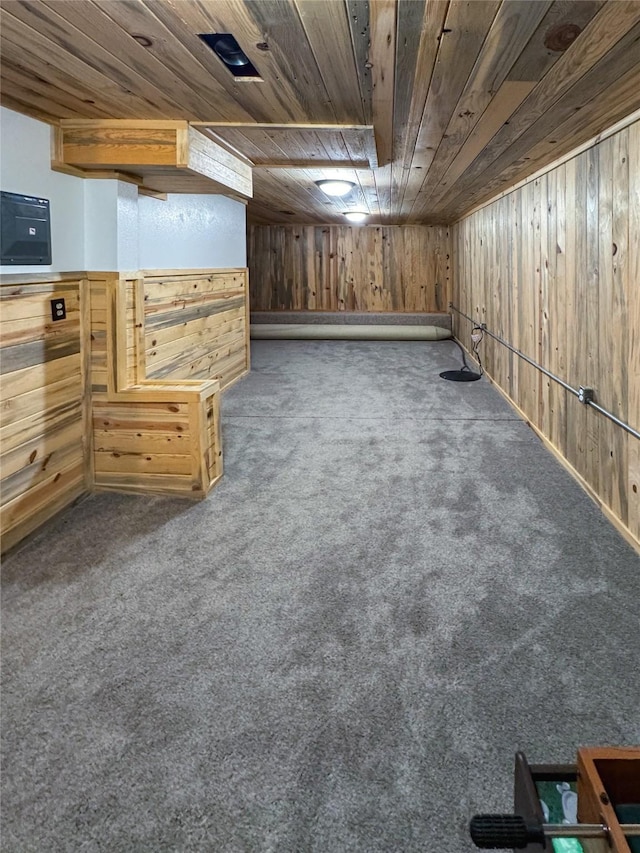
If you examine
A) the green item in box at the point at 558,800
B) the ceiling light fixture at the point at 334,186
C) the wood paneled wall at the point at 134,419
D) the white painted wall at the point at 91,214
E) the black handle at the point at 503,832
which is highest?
the ceiling light fixture at the point at 334,186

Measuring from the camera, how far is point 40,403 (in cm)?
258

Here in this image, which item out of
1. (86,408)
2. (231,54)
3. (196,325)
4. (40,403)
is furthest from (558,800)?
(196,325)

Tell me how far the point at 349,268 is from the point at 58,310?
6.49 metres

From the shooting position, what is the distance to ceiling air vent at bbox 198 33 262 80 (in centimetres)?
162

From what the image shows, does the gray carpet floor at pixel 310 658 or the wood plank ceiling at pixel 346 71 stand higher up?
the wood plank ceiling at pixel 346 71

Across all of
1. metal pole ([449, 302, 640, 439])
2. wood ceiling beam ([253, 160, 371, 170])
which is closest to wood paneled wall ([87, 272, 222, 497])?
wood ceiling beam ([253, 160, 371, 170])

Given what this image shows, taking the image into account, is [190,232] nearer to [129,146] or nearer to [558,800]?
[129,146]

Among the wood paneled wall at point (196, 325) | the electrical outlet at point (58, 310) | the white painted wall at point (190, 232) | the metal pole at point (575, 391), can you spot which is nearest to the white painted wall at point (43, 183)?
the electrical outlet at point (58, 310)

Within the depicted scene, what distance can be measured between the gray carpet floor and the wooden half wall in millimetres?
139

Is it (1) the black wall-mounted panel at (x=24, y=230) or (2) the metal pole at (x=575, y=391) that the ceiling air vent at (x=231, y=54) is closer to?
(1) the black wall-mounted panel at (x=24, y=230)

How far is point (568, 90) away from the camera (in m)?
2.00

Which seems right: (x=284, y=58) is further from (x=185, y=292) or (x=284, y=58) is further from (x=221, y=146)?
(x=185, y=292)

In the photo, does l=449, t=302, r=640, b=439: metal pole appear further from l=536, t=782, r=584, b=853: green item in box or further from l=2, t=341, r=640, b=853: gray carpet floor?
l=536, t=782, r=584, b=853: green item in box

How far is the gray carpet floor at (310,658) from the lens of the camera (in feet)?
4.08
